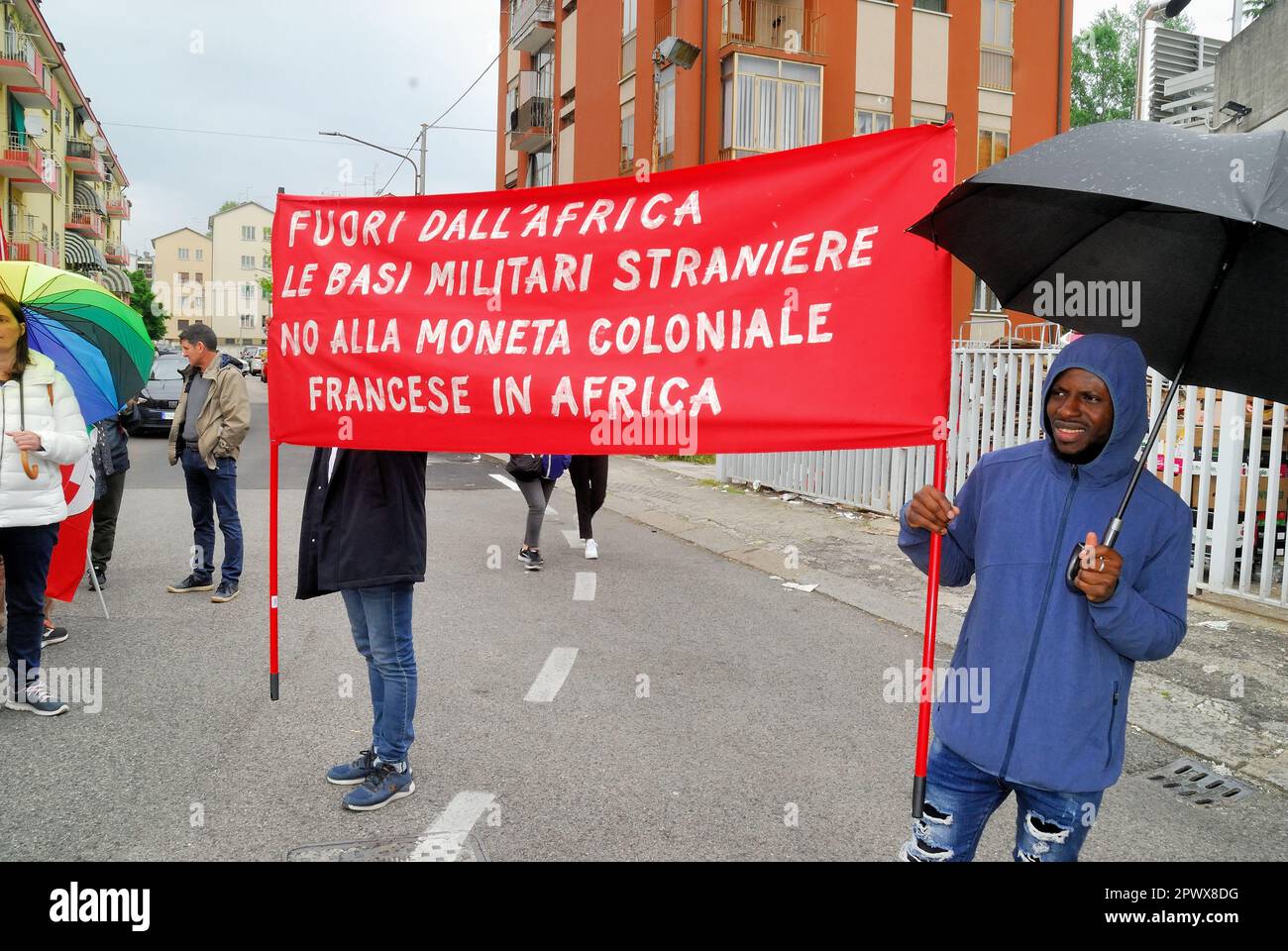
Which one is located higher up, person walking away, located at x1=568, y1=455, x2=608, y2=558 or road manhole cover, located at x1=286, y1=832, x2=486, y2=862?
person walking away, located at x1=568, y1=455, x2=608, y2=558

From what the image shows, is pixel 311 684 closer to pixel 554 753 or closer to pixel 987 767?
pixel 554 753

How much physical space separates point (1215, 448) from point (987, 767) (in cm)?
670

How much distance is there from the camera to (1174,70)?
22750mm

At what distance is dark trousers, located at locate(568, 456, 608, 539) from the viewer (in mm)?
8867

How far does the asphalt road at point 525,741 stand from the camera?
144 inches

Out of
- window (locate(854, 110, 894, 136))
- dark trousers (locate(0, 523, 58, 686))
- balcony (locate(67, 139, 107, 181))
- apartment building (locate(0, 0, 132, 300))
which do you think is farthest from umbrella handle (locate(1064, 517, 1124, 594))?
balcony (locate(67, 139, 107, 181))

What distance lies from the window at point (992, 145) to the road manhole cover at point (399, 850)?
24.7 meters

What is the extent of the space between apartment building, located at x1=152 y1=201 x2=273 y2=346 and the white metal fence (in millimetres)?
101130

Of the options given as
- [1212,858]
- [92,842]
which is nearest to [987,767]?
[1212,858]

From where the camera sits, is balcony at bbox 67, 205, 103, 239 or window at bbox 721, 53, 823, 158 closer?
window at bbox 721, 53, 823, 158

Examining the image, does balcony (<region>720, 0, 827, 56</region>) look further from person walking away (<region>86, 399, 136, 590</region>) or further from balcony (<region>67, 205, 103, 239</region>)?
balcony (<region>67, 205, 103, 239</region>)

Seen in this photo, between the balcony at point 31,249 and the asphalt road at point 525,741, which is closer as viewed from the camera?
the asphalt road at point 525,741

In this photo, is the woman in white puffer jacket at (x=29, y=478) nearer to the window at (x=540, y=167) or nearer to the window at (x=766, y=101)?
the window at (x=766, y=101)

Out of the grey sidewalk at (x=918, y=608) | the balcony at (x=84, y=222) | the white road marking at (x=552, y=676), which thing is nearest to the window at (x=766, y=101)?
the grey sidewalk at (x=918, y=608)
